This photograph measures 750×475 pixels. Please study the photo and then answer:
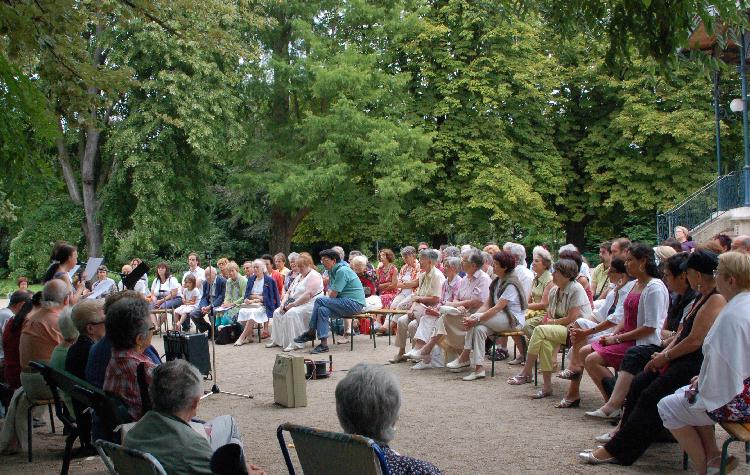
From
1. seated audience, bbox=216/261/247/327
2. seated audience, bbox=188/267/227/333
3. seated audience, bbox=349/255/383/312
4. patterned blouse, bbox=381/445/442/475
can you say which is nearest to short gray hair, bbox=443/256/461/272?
seated audience, bbox=349/255/383/312

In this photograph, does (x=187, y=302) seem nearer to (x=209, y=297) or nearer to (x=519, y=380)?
(x=209, y=297)

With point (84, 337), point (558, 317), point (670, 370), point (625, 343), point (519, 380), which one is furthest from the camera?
point (519, 380)

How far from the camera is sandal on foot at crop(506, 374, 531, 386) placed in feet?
29.4

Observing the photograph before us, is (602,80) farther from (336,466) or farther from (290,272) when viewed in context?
(336,466)

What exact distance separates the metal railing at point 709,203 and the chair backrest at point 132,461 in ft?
55.9

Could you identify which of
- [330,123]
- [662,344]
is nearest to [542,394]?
[662,344]

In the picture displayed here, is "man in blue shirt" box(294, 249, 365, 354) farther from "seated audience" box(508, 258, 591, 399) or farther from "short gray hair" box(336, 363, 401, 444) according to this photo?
"short gray hair" box(336, 363, 401, 444)

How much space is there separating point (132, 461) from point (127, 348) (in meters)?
1.79

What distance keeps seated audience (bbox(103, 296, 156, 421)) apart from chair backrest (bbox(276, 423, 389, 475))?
1788 millimetres

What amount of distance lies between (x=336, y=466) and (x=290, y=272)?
39.2 feet

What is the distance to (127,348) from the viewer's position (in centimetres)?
490

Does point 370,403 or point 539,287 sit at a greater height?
point 539,287

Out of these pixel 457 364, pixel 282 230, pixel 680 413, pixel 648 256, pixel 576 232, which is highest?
pixel 282 230

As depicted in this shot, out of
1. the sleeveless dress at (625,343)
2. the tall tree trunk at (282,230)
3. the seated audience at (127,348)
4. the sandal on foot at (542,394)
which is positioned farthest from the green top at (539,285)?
the tall tree trunk at (282,230)
